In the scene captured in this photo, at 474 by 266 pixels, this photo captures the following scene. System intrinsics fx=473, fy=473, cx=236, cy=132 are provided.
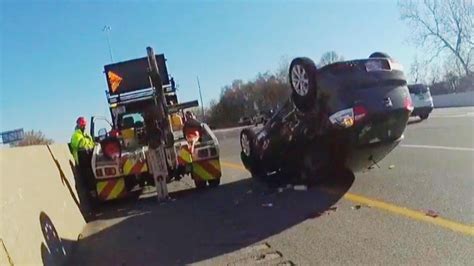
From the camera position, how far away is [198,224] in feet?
21.6

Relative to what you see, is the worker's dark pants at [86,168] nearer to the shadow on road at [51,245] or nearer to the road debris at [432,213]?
the shadow on road at [51,245]

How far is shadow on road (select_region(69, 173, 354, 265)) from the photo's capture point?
5.37m

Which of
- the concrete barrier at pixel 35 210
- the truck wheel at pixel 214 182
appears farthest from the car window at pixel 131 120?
the concrete barrier at pixel 35 210

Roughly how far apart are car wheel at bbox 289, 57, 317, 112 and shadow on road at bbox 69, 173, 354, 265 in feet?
4.72

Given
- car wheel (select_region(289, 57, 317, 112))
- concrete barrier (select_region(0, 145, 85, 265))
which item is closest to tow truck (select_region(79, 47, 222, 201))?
concrete barrier (select_region(0, 145, 85, 265))

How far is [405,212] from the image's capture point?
5629 mm

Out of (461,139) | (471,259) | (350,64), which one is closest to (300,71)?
(350,64)

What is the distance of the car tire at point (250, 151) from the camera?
9.63m

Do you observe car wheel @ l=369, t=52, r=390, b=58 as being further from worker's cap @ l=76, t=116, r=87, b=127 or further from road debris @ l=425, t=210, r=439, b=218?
worker's cap @ l=76, t=116, r=87, b=127

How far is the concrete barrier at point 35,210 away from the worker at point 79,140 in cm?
259

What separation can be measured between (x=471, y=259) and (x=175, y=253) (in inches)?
117

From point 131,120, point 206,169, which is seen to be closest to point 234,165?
point 131,120

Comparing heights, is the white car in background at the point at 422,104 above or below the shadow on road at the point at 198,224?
below

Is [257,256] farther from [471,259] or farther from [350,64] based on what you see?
[350,64]
